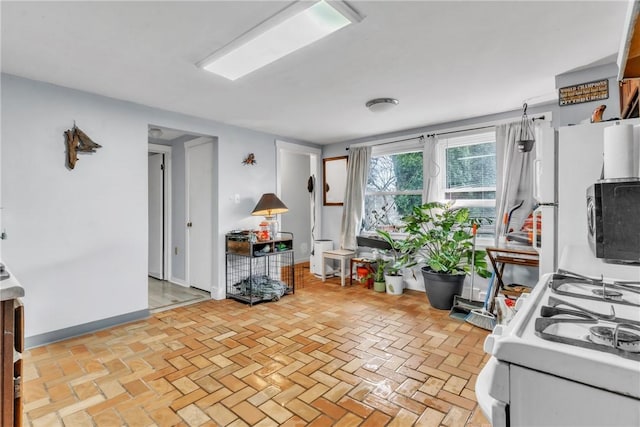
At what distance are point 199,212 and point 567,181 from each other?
12.7ft

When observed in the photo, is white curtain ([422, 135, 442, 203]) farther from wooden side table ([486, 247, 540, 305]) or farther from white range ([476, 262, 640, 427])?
white range ([476, 262, 640, 427])

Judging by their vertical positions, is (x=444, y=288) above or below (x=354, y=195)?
below

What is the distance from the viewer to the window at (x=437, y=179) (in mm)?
3693

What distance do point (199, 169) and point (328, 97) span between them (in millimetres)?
2118

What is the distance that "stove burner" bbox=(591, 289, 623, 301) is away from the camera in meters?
0.96

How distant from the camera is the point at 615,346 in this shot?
2.00ft

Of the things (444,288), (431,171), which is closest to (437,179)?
(431,171)

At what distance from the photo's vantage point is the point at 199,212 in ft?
13.7

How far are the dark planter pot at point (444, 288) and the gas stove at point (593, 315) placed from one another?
7.40ft

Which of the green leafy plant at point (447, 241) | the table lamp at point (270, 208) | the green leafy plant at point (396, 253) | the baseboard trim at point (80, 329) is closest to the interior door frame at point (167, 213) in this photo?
the table lamp at point (270, 208)

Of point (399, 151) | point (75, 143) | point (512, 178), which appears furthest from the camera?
point (399, 151)

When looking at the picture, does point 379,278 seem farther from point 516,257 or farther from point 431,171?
point 516,257

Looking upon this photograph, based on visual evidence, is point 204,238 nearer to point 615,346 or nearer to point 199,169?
point 199,169

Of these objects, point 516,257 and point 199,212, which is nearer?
point 516,257
